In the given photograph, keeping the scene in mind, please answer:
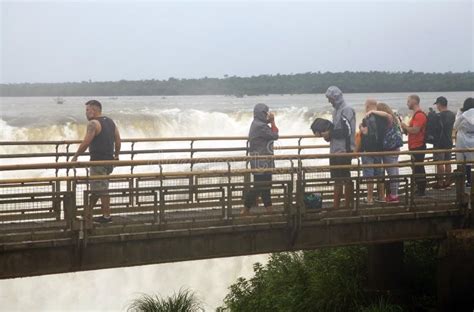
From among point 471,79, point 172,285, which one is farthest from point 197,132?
point 471,79

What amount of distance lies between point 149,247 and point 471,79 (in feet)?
405

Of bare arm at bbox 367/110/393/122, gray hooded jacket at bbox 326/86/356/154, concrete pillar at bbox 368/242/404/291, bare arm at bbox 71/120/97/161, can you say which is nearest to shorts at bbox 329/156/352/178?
gray hooded jacket at bbox 326/86/356/154

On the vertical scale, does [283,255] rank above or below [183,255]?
below

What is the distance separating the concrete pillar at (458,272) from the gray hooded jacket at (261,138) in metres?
2.96

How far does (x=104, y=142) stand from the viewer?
12812 millimetres

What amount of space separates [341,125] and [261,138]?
3.91 ft

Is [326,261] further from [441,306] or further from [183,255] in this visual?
[183,255]

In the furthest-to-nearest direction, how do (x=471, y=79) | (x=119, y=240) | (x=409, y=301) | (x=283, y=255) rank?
(x=471, y=79) → (x=283, y=255) → (x=409, y=301) → (x=119, y=240)

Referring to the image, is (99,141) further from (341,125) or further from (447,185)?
(447,185)

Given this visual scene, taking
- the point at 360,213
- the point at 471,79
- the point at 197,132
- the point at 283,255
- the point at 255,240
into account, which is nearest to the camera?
the point at 255,240

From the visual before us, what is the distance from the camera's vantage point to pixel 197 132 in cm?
4628

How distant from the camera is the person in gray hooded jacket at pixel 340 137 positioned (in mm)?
13680

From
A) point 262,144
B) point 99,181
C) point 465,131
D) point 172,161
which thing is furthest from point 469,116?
point 99,181

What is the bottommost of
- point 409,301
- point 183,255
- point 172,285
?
point 172,285
